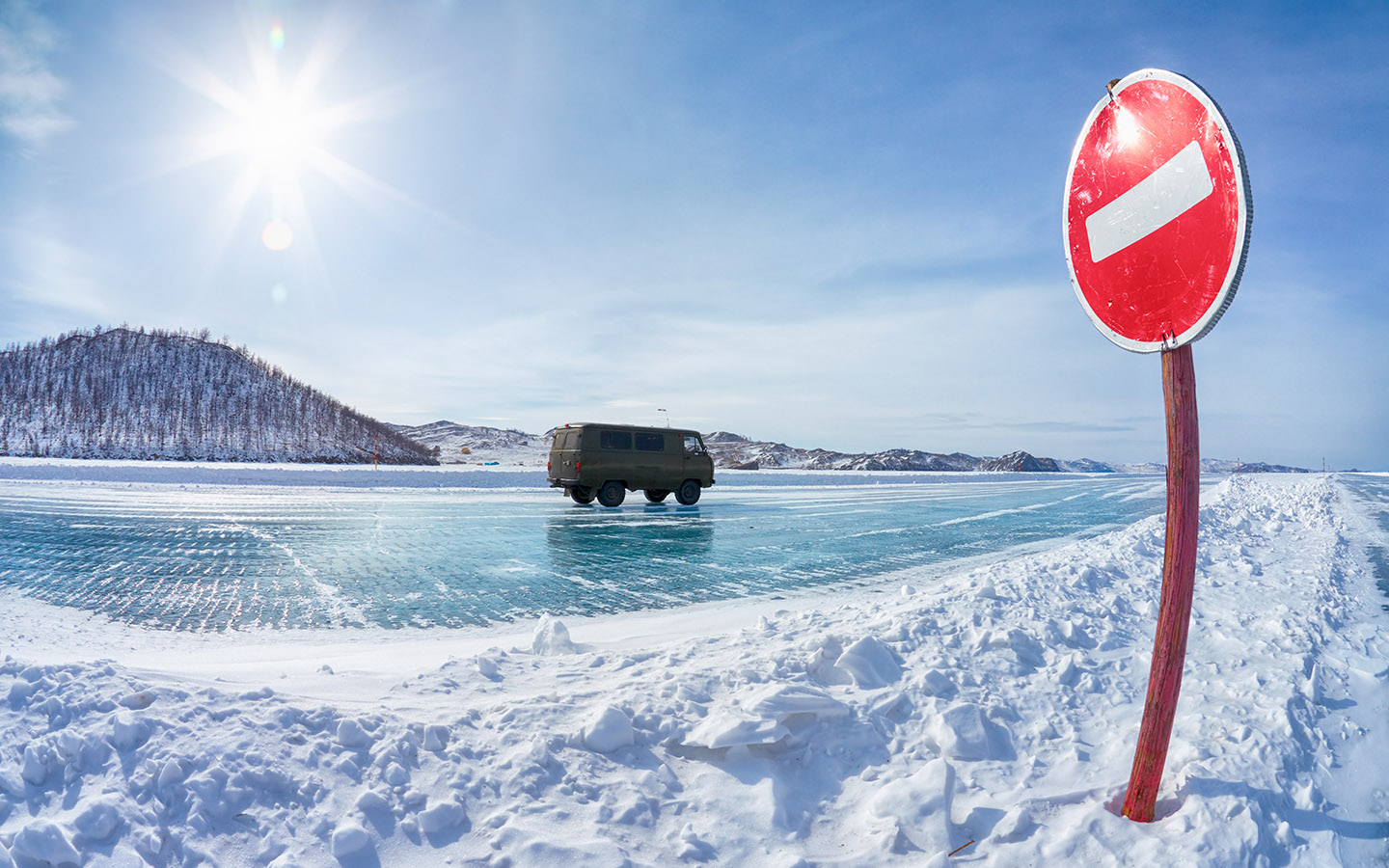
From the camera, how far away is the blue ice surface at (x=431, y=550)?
740 cm

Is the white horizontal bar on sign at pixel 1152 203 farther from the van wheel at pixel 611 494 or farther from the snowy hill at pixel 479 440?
the snowy hill at pixel 479 440

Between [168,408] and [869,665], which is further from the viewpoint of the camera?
[168,408]

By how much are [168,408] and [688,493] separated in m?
73.5

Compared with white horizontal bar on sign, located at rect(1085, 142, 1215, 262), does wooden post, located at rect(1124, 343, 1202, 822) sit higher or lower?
lower

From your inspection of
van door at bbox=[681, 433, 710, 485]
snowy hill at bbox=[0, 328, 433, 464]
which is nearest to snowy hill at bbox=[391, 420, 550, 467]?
snowy hill at bbox=[0, 328, 433, 464]

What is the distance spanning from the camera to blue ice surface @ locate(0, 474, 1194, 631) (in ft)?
24.3

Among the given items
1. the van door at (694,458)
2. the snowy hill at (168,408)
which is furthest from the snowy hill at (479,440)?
the van door at (694,458)

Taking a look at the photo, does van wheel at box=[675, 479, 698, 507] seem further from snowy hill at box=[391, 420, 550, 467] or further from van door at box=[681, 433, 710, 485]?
snowy hill at box=[391, 420, 550, 467]

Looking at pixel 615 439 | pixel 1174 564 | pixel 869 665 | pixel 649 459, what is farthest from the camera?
pixel 649 459

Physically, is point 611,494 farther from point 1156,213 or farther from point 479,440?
point 479,440

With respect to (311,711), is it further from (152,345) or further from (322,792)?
(152,345)

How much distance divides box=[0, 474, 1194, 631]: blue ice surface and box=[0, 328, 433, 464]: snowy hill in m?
43.4

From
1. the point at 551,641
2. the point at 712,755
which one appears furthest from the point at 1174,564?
the point at 551,641

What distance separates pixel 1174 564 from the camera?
264 centimetres
